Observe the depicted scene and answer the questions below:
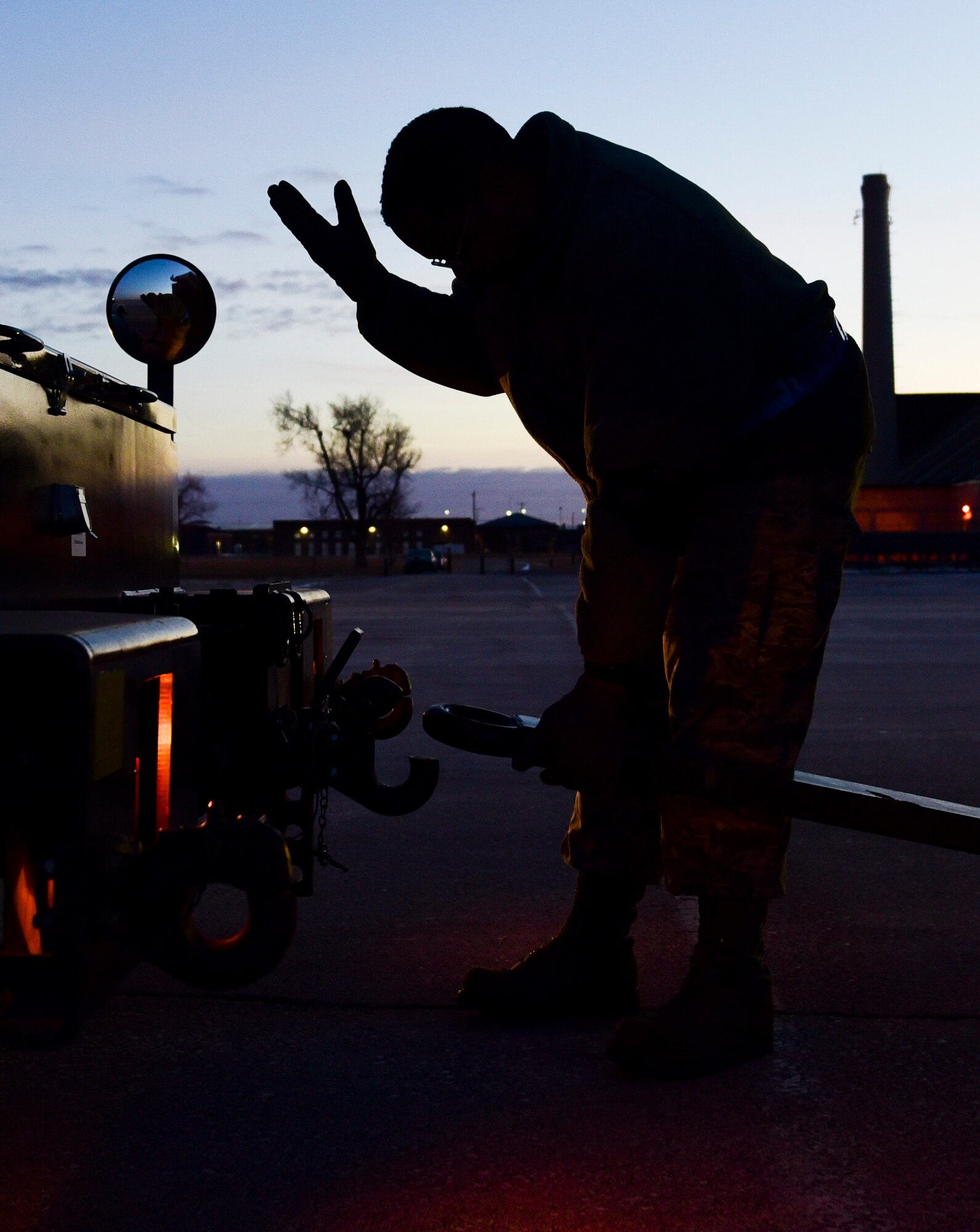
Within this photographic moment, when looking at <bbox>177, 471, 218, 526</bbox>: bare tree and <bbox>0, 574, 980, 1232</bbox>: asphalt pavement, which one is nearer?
<bbox>0, 574, 980, 1232</bbox>: asphalt pavement

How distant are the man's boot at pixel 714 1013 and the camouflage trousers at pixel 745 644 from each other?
70 mm

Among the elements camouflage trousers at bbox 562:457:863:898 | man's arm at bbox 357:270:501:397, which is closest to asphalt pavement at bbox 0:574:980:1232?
camouflage trousers at bbox 562:457:863:898

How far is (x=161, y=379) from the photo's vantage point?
151 inches

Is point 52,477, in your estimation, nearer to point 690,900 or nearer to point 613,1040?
point 613,1040

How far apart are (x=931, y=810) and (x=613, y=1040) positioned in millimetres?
732

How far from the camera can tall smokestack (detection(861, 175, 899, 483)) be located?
68.5m

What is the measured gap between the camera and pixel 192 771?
2.53 m

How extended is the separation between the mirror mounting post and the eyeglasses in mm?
1111

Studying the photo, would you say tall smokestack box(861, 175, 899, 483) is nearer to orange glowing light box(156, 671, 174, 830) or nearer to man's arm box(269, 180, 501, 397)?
man's arm box(269, 180, 501, 397)

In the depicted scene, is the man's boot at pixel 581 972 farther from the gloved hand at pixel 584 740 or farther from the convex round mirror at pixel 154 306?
the convex round mirror at pixel 154 306

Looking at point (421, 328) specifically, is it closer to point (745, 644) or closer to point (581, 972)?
point (745, 644)

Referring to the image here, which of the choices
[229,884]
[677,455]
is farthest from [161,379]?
[229,884]

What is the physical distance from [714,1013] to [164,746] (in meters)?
1.19

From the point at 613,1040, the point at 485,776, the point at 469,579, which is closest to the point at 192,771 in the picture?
the point at 613,1040
